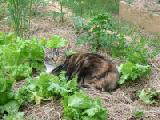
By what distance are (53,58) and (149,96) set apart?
1.59 metres

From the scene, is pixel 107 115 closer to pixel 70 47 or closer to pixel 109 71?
pixel 109 71

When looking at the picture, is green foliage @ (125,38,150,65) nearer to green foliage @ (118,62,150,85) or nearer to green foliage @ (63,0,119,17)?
green foliage @ (118,62,150,85)

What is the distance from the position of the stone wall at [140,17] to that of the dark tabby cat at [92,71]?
3.84m

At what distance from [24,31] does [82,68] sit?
1886mm

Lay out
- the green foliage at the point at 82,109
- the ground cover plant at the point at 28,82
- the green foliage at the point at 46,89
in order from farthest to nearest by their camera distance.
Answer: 1. the green foliage at the point at 46,89
2. the ground cover plant at the point at 28,82
3. the green foliage at the point at 82,109

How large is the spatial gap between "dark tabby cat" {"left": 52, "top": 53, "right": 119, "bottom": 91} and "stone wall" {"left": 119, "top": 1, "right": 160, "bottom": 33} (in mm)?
3844

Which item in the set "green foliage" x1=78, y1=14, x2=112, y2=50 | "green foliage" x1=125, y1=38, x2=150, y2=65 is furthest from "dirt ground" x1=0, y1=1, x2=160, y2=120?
"green foliage" x1=78, y1=14, x2=112, y2=50

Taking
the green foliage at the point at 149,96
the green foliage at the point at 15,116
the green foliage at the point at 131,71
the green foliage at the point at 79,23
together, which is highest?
the green foliage at the point at 79,23

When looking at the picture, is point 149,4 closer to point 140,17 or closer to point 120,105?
point 140,17

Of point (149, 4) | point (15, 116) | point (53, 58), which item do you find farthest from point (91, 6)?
point (15, 116)

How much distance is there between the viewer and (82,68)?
522cm

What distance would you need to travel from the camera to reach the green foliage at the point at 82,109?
425 cm

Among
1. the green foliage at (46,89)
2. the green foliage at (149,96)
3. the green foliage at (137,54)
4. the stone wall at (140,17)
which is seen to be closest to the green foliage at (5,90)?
the green foliage at (46,89)

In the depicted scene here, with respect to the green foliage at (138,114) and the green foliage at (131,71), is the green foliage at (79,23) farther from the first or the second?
the green foliage at (138,114)
